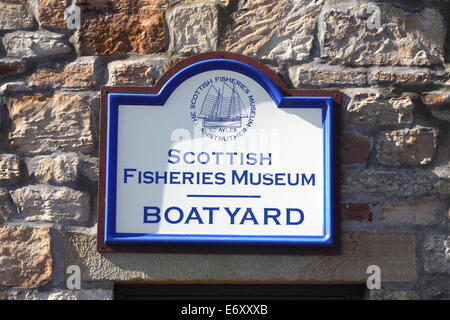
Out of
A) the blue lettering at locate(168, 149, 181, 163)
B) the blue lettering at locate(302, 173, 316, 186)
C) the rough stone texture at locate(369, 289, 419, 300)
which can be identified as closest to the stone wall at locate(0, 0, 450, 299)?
the rough stone texture at locate(369, 289, 419, 300)

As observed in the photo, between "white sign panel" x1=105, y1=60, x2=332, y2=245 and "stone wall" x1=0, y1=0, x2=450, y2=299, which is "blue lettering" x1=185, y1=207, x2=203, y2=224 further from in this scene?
"stone wall" x1=0, y1=0, x2=450, y2=299

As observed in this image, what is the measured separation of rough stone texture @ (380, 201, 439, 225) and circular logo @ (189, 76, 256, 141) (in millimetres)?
668

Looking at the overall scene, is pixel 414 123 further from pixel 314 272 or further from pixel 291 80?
pixel 314 272

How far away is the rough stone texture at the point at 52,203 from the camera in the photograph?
7.78 feet

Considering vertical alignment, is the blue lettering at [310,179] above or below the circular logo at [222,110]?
below

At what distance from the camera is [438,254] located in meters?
2.35

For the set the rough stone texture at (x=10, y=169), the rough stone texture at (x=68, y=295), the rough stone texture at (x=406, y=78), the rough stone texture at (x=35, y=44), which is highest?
the rough stone texture at (x=35, y=44)

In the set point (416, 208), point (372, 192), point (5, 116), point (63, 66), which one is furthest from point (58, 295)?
point (416, 208)

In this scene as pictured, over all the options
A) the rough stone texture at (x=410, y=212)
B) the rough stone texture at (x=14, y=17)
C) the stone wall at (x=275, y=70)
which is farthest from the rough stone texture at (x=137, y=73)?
the rough stone texture at (x=410, y=212)

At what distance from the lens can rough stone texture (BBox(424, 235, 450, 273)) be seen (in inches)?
92.4

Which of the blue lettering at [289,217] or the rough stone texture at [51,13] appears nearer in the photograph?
the blue lettering at [289,217]

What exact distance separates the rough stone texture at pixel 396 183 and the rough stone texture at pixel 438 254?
20 cm

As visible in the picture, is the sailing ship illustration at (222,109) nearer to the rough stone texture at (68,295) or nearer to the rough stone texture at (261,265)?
the rough stone texture at (261,265)

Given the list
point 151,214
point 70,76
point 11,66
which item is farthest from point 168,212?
point 11,66
